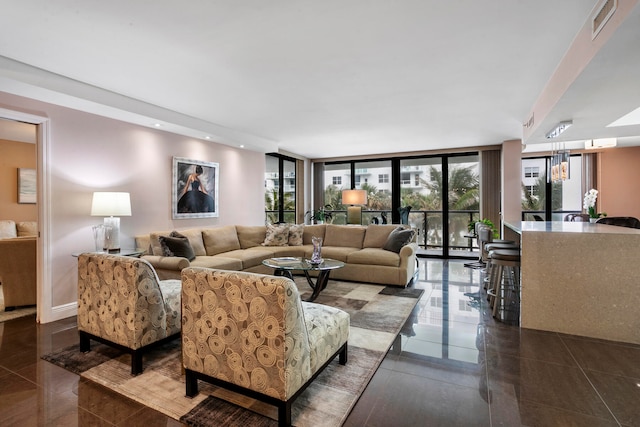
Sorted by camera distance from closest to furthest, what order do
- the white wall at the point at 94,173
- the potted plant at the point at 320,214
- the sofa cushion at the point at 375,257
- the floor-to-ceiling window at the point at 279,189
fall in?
the white wall at the point at 94,173, the sofa cushion at the point at 375,257, the floor-to-ceiling window at the point at 279,189, the potted plant at the point at 320,214

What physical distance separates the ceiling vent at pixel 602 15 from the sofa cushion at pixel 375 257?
11.1ft

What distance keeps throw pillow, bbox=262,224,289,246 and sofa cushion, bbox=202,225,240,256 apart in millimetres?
536

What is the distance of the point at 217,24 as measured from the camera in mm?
2367

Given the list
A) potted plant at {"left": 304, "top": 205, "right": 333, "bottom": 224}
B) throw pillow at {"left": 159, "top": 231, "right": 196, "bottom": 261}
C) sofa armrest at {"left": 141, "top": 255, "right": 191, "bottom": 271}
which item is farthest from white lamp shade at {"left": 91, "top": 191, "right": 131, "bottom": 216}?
potted plant at {"left": 304, "top": 205, "right": 333, "bottom": 224}

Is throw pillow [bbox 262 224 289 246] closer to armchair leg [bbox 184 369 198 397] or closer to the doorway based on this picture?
the doorway

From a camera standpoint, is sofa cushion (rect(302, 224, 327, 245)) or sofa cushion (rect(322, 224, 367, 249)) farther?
sofa cushion (rect(302, 224, 327, 245))

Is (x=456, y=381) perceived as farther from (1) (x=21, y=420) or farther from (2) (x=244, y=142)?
(2) (x=244, y=142)

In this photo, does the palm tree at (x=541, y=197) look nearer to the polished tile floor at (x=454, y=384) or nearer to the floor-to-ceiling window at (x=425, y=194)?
the floor-to-ceiling window at (x=425, y=194)

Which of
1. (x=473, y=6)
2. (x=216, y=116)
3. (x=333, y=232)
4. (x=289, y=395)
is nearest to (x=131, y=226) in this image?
(x=216, y=116)

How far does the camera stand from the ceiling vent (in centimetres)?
187

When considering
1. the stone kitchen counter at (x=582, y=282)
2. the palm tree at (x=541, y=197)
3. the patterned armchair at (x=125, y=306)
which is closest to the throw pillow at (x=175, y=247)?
the patterned armchair at (x=125, y=306)

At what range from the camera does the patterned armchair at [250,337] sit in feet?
5.51

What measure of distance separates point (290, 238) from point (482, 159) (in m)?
4.68

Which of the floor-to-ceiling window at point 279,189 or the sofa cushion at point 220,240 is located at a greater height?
the floor-to-ceiling window at point 279,189
